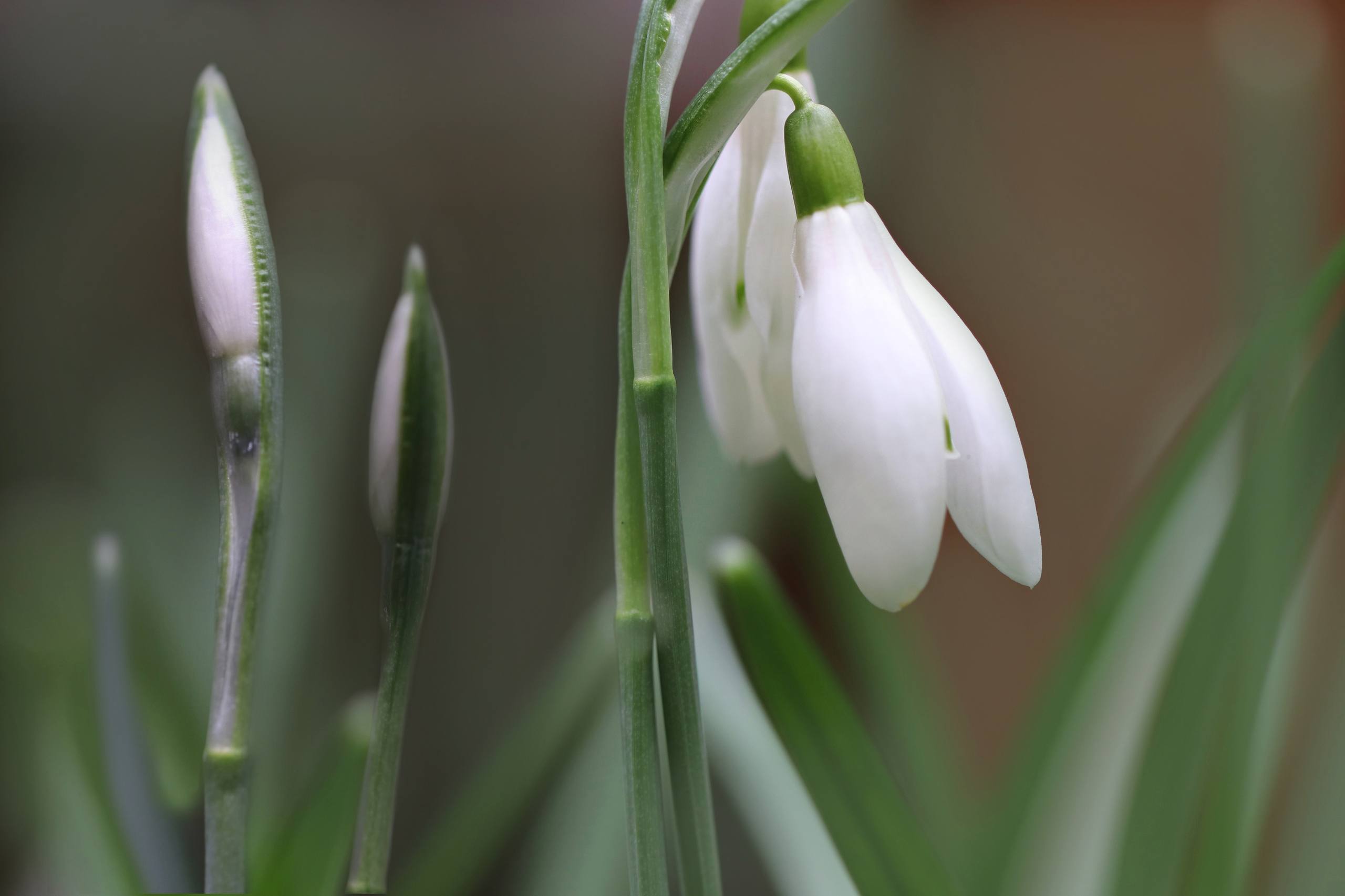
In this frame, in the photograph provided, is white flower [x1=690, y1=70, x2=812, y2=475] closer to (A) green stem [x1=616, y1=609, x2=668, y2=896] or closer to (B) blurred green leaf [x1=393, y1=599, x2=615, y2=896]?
(A) green stem [x1=616, y1=609, x2=668, y2=896]

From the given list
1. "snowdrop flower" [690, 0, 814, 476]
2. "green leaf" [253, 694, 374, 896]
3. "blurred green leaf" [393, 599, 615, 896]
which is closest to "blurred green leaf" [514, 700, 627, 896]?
"blurred green leaf" [393, 599, 615, 896]

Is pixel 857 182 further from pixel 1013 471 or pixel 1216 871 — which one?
pixel 1216 871

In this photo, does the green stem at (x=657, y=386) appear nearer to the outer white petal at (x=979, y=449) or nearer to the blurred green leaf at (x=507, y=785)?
the outer white petal at (x=979, y=449)

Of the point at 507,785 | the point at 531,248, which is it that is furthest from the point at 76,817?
the point at 531,248

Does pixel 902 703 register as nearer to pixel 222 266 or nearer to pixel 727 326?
pixel 727 326

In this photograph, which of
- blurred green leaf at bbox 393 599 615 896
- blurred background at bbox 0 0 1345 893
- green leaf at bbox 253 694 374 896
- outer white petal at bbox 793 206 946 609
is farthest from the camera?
blurred background at bbox 0 0 1345 893

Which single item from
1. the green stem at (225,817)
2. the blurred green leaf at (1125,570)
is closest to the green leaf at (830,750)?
the blurred green leaf at (1125,570)
